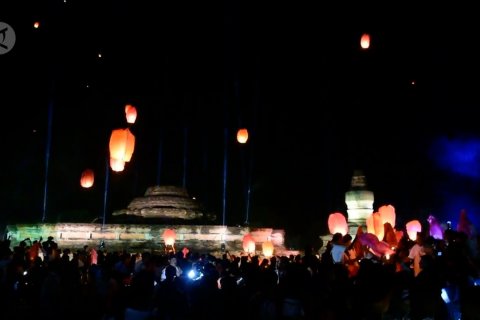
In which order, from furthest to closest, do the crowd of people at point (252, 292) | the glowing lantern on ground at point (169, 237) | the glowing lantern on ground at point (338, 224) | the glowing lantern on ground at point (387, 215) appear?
the glowing lantern on ground at point (169, 237)
the glowing lantern on ground at point (387, 215)
the glowing lantern on ground at point (338, 224)
the crowd of people at point (252, 292)

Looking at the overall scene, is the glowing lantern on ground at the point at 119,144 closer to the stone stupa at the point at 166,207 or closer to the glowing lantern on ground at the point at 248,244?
the stone stupa at the point at 166,207

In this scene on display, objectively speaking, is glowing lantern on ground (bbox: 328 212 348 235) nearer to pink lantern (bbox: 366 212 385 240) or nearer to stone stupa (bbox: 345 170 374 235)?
pink lantern (bbox: 366 212 385 240)

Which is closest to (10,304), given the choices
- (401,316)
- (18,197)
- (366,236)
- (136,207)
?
(401,316)

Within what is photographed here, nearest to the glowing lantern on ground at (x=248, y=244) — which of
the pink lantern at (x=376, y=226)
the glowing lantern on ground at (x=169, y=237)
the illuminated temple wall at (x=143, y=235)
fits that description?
the illuminated temple wall at (x=143, y=235)

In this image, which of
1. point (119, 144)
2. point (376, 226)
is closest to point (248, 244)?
point (376, 226)

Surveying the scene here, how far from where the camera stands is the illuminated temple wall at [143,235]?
69.7 ft

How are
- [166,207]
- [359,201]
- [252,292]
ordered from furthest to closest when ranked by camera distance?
[166,207], [359,201], [252,292]

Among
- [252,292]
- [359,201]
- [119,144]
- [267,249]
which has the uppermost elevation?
[119,144]

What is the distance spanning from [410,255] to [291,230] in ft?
74.0

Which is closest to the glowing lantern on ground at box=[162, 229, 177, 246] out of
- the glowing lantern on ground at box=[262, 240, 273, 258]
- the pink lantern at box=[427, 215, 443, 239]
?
the glowing lantern on ground at box=[262, 240, 273, 258]

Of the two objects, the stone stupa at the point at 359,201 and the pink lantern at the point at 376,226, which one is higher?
the stone stupa at the point at 359,201

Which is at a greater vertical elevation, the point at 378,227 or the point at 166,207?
the point at 166,207

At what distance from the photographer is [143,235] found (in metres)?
21.7

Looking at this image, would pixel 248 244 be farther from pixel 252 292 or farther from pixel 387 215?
pixel 252 292
